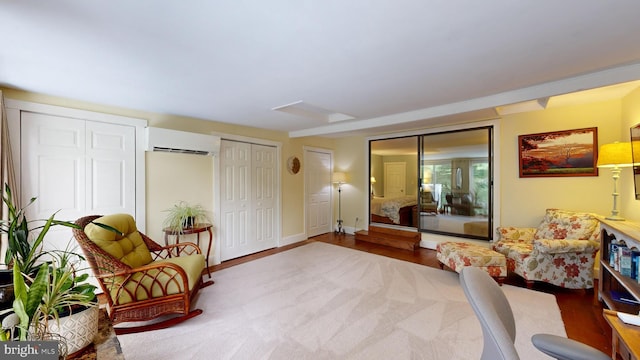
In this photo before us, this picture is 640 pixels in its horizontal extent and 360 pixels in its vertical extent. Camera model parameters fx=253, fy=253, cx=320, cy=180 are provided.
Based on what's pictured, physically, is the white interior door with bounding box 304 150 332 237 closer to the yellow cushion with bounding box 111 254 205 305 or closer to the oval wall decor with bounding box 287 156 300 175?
the oval wall decor with bounding box 287 156 300 175

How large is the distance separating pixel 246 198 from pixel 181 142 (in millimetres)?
1448

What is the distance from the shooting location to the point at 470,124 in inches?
166

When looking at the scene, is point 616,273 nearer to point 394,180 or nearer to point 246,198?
point 394,180

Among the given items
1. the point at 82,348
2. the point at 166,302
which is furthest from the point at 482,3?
the point at 166,302

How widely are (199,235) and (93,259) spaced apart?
1.64m

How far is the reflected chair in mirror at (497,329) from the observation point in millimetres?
800

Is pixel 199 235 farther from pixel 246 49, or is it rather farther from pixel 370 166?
pixel 370 166

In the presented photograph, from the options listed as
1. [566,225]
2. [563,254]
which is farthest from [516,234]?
[563,254]

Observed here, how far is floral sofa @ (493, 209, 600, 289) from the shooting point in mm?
2791

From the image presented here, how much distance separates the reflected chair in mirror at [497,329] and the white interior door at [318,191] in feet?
15.1

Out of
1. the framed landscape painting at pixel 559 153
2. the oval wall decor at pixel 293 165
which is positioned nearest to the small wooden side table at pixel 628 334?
the framed landscape painting at pixel 559 153

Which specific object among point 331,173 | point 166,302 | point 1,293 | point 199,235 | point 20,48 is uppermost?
point 20,48

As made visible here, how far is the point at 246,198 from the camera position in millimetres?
4469

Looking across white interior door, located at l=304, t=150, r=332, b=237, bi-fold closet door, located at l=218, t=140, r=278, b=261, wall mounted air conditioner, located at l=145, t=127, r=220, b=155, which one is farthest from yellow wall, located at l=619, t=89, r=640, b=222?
wall mounted air conditioner, located at l=145, t=127, r=220, b=155
